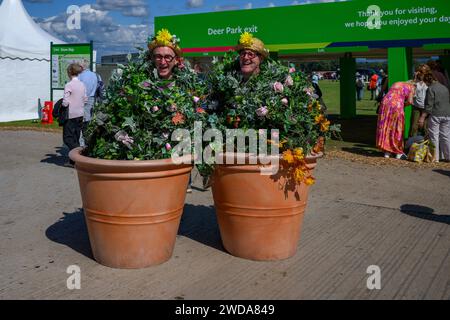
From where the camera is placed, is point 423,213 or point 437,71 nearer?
point 423,213

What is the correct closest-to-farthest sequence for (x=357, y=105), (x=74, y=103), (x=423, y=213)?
(x=423, y=213), (x=74, y=103), (x=357, y=105)

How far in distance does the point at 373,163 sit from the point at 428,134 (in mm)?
1191

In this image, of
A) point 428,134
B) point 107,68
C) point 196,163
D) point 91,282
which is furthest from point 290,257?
point 107,68

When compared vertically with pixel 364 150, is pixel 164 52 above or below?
above

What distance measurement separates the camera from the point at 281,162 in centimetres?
384

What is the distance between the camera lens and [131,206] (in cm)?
372

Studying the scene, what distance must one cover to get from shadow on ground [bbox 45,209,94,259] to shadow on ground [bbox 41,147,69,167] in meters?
3.66

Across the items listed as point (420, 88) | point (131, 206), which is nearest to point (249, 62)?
point (131, 206)

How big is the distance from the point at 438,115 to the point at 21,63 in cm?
1413

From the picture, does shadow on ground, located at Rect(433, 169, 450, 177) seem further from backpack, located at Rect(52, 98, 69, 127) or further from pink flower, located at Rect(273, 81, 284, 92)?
backpack, located at Rect(52, 98, 69, 127)

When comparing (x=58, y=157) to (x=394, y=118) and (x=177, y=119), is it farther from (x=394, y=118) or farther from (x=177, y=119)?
(x=394, y=118)

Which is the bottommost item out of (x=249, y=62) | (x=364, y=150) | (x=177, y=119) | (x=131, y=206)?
(x=131, y=206)

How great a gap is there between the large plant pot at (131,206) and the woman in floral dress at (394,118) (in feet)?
20.8

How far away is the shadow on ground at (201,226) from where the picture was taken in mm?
4693
